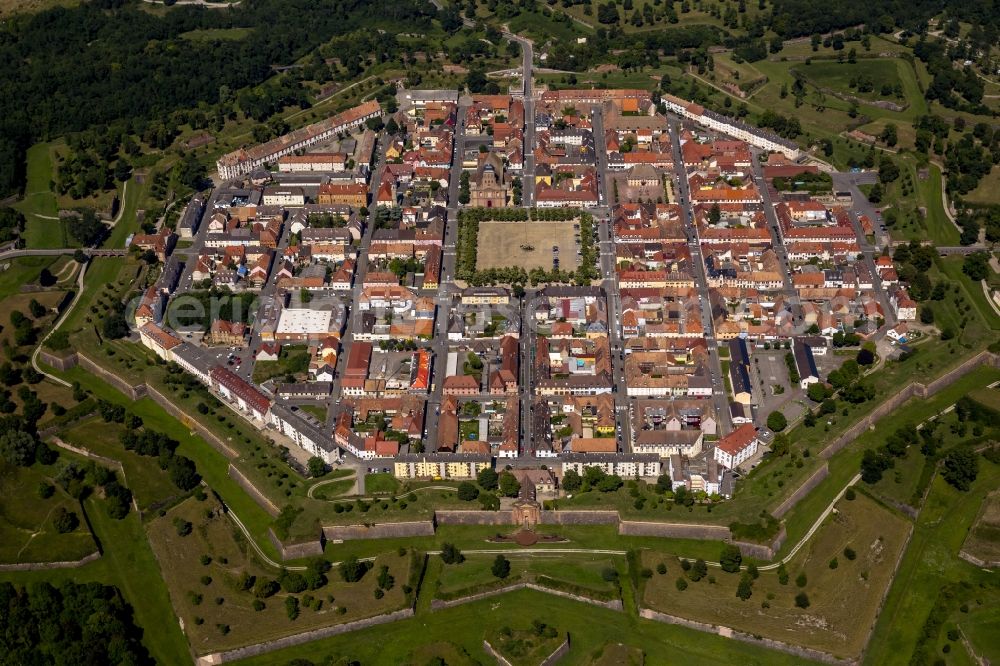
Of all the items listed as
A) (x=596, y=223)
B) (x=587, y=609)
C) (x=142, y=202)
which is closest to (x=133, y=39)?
(x=142, y=202)

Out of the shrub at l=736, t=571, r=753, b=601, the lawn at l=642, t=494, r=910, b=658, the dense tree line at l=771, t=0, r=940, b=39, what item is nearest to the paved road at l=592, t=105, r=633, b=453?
the lawn at l=642, t=494, r=910, b=658

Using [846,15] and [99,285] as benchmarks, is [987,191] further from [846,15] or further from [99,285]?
[99,285]

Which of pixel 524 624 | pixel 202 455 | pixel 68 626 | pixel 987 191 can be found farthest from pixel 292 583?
pixel 987 191

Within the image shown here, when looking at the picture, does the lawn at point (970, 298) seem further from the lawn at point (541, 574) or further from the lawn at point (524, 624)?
the lawn at point (541, 574)

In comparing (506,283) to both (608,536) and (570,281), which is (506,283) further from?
(608,536)

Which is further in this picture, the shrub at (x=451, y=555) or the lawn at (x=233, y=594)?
the shrub at (x=451, y=555)

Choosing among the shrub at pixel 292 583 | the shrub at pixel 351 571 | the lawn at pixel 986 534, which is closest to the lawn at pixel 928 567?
the lawn at pixel 986 534
